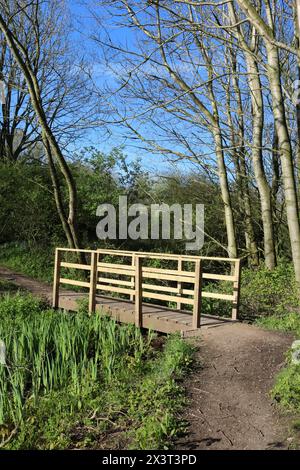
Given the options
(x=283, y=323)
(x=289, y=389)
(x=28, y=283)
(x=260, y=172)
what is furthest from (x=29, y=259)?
(x=289, y=389)

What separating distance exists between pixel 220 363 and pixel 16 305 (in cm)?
491

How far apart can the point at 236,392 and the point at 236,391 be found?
0.02 meters

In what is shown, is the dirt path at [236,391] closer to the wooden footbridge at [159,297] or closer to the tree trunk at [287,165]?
the wooden footbridge at [159,297]

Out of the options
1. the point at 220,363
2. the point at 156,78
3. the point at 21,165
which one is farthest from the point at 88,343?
the point at 21,165

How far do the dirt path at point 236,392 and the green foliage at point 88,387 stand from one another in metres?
0.21

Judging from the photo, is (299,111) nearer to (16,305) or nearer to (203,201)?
(203,201)

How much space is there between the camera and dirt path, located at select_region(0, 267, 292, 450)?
412 cm

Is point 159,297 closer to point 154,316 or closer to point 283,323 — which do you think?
point 154,316

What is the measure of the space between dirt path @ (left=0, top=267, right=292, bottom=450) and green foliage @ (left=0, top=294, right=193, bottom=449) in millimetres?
196

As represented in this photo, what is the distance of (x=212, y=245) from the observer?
15.5m

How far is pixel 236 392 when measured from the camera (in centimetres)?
496

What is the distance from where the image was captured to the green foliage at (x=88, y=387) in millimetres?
4219

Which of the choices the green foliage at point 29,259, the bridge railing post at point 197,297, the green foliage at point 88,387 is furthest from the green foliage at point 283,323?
the green foliage at point 29,259

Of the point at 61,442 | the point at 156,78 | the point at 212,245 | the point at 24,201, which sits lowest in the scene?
the point at 61,442
